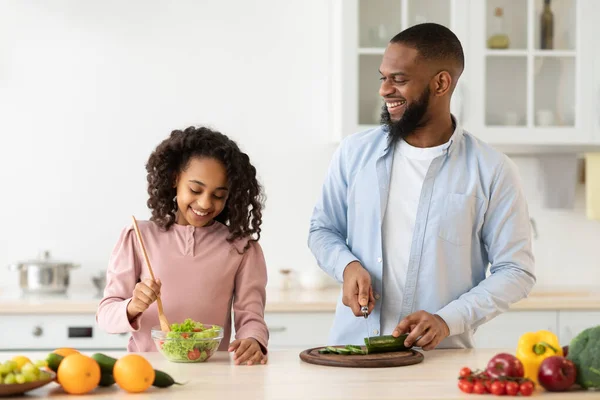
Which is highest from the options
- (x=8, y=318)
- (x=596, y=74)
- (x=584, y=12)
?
(x=584, y=12)

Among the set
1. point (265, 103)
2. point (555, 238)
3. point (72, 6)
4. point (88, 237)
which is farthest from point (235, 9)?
point (555, 238)

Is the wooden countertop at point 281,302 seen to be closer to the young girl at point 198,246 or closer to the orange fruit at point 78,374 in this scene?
the young girl at point 198,246

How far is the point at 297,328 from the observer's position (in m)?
3.47

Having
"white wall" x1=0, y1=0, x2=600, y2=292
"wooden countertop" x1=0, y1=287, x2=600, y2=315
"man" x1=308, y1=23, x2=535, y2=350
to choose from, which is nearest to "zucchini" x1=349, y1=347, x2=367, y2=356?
"man" x1=308, y1=23, x2=535, y2=350

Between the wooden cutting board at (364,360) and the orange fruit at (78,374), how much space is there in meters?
0.52

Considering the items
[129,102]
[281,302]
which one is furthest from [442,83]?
[129,102]

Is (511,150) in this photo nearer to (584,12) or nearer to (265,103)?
(584,12)

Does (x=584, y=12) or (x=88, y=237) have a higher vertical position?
Answer: (x=584, y=12)

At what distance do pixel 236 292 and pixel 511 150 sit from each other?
7.15ft

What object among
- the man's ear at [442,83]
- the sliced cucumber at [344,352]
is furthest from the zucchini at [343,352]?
the man's ear at [442,83]

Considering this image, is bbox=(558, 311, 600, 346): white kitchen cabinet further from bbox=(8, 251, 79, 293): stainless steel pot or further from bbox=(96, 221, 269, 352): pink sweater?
bbox=(8, 251, 79, 293): stainless steel pot

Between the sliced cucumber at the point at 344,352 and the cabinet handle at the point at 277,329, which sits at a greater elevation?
the sliced cucumber at the point at 344,352

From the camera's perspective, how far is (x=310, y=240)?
239 cm

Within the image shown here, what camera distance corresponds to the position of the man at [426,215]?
7.45ft
